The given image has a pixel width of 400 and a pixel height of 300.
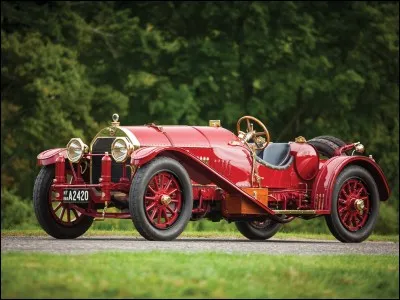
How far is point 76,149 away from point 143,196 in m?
1.69

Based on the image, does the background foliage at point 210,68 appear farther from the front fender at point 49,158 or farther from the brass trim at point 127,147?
the brass trim at point 127,147

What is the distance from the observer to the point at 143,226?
15.1m

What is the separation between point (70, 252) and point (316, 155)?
5603 mm

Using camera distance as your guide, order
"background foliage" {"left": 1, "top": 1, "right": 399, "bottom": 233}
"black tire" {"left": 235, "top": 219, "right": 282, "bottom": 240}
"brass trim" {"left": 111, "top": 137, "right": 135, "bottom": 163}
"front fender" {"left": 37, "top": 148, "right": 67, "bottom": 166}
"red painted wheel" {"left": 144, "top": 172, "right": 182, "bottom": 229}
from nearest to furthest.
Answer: "red painted wheel" {"left": 144, "top": 172, "right": 182, "bottom": 229}, "brass trim" {"left": 111, "top": 137, "right": 135, "bottom": 163}, "front fender" {"left": 37, "top": 148, "right": 67, "bottom": 166}, "black tire" {"left": 235, "top": 219, "right": 282, "bottom": 240}, "background foliage" {"left": 1, "top": 1, "right": 399, "bottom": 233}

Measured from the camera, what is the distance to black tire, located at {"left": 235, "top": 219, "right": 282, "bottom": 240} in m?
18.1

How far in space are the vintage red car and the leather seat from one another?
0.05 ft

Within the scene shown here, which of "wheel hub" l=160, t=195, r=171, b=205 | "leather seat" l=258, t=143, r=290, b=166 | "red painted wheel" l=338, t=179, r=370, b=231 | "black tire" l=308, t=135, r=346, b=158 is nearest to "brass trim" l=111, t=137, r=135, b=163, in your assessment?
"wheel hub" l=160, t=195, r=171, b=205

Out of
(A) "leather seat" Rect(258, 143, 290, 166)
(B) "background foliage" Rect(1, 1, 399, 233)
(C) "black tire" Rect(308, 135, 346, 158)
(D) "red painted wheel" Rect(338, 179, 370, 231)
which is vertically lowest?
(D) "red painted wheel" Rect(338, 179, 370, 231)

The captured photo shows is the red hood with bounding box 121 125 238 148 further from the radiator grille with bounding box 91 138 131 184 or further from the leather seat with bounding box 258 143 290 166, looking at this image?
the leather seat with bounding box 258 143 290 166

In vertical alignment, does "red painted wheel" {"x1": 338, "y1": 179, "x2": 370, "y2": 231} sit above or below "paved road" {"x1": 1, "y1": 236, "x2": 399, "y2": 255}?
above

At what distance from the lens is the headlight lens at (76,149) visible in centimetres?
1630

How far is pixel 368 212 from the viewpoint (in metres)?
17.7

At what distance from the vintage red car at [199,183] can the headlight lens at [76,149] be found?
0.04ft

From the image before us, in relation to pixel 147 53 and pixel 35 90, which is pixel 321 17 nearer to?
pixel 147 53
